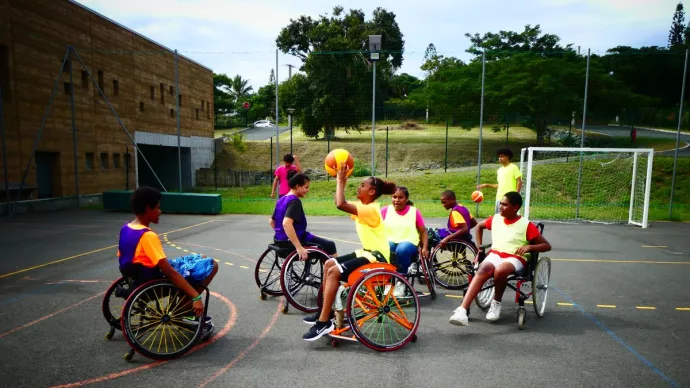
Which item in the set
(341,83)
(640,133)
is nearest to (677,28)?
(640,133)

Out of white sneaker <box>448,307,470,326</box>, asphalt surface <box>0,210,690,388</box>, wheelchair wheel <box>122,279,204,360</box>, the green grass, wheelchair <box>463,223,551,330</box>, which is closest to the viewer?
asphalt surface <box>0,210,690,388</box>

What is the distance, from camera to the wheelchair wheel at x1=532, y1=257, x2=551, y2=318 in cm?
456

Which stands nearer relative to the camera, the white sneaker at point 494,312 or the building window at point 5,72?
the white sneaker at point 494,312

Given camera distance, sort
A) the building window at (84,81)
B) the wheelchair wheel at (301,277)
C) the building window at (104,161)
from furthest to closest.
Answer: the building window at (104,161) < the building window at (84,81) < the wheelchair wheel at (301,277)

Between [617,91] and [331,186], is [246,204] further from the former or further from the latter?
[617,91]

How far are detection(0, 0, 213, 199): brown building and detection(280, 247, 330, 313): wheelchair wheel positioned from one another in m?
11.7

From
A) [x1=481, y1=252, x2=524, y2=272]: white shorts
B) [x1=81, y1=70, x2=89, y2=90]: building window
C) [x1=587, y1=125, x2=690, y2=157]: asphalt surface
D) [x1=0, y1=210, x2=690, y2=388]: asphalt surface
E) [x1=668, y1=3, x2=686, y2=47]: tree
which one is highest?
[x1=668, y1=3, x2=686, y2=47]: tree

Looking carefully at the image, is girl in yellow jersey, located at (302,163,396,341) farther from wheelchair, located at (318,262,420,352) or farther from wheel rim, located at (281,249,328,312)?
wheel rim, located at (281,249,328,312)

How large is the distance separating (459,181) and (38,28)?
17.1 metres

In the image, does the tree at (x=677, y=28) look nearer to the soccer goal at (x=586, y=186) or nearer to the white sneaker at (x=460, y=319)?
the soccer goal at (x=586, y=186)

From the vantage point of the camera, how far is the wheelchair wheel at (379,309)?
382 centimetres

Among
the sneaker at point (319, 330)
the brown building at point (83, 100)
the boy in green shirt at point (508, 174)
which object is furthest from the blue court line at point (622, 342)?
the brown building at point (83, 100)

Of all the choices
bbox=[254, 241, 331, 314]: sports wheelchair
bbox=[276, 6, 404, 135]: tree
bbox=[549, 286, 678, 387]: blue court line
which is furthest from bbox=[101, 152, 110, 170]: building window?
bbox=[549, 286, 678, 387]: blue court line

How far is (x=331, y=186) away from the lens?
20.2 m
